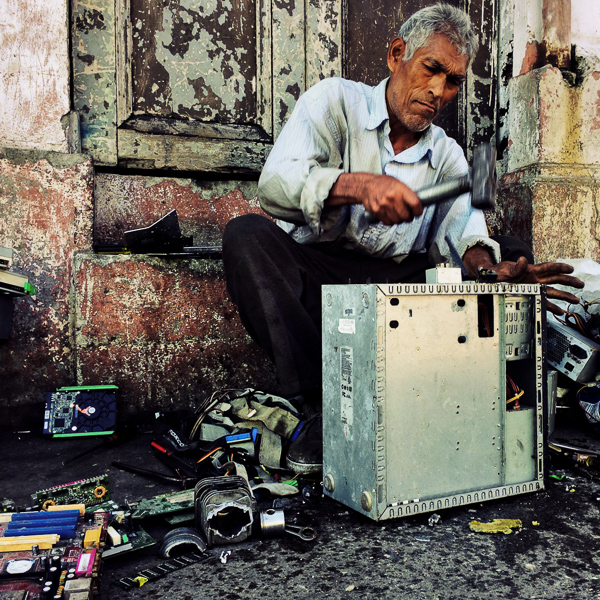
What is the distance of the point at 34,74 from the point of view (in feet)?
8.00

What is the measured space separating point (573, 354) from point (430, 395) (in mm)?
1108

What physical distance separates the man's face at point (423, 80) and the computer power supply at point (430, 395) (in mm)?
938

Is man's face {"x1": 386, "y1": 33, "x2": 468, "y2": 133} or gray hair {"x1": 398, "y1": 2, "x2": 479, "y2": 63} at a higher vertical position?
gray hair {"x1": 398, "y1": 2, "x2": 479, "y2": 63}

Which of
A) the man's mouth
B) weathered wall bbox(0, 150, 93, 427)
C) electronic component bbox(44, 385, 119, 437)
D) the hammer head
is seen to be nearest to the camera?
the hammer head

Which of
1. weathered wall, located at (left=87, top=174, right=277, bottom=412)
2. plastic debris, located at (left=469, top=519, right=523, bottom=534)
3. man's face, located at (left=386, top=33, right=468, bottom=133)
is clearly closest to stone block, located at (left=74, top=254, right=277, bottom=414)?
weathered wall, located at (left=87, top=174, right=277, bottom=412)

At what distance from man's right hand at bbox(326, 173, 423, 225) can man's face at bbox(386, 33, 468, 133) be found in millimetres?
624

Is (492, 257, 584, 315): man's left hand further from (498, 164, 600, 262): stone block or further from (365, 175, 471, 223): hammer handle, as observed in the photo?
(498, 164, 600, 262): stone block

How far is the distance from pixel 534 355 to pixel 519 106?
7.25 ft

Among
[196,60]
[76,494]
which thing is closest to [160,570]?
[76,494]

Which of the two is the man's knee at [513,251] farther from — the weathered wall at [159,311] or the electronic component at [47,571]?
the electronic component at [47,571]

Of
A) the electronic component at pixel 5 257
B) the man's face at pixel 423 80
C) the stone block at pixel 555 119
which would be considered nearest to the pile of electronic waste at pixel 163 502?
the electronic component at pixel 5 257

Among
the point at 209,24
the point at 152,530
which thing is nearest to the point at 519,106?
the point at 209,24

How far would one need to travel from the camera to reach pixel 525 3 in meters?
3.18

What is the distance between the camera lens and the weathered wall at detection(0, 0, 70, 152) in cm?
240
